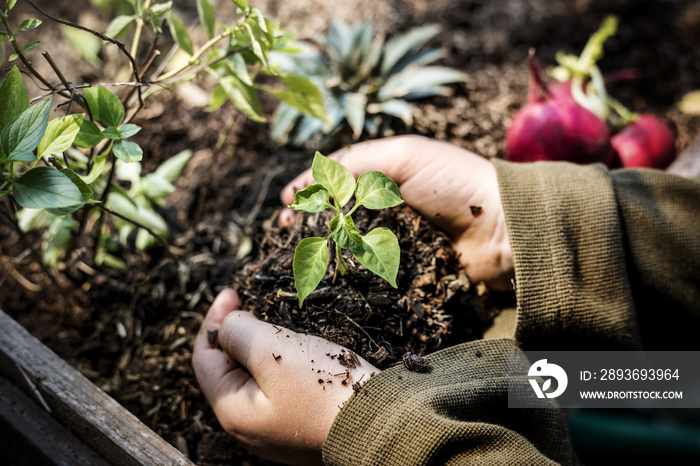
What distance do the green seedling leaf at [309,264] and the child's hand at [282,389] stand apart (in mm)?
218

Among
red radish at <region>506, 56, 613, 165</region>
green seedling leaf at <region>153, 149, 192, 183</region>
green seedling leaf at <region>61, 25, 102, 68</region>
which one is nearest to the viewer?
green seedling leaf at <region>153, 149, 192, 183</region>

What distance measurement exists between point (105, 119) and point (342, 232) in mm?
521

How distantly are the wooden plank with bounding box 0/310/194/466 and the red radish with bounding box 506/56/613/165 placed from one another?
140 cm

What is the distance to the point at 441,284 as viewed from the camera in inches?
47.8

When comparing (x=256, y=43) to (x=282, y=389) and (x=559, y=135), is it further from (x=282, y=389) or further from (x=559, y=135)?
(x=559, y=135)

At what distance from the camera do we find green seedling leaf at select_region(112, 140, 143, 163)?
875 mm

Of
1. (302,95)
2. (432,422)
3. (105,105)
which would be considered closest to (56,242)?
(105,105)

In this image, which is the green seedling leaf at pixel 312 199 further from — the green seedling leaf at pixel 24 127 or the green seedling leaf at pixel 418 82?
the green seedling leaf at pixel 418 82

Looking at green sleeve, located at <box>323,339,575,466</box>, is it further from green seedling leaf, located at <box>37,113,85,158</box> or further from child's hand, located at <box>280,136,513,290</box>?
green seedling leaf, located at <box>37,113,85,158</box>

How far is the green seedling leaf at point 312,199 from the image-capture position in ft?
3.05

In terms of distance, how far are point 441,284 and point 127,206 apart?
869 millimetres

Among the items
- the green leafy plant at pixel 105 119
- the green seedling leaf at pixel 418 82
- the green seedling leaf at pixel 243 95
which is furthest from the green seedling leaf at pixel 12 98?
the green seedling leaf at pixel 418 82

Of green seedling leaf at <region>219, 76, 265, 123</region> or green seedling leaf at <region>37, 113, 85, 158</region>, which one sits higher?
green seedling leaf at <region>37, 113, 85, 158</region>

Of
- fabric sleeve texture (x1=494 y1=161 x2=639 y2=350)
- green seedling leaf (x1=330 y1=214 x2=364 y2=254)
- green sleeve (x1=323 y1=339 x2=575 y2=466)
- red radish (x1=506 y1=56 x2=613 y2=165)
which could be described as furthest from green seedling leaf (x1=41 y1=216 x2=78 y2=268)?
red radish (x1=506 y1=56 x2=613 y2=165)
